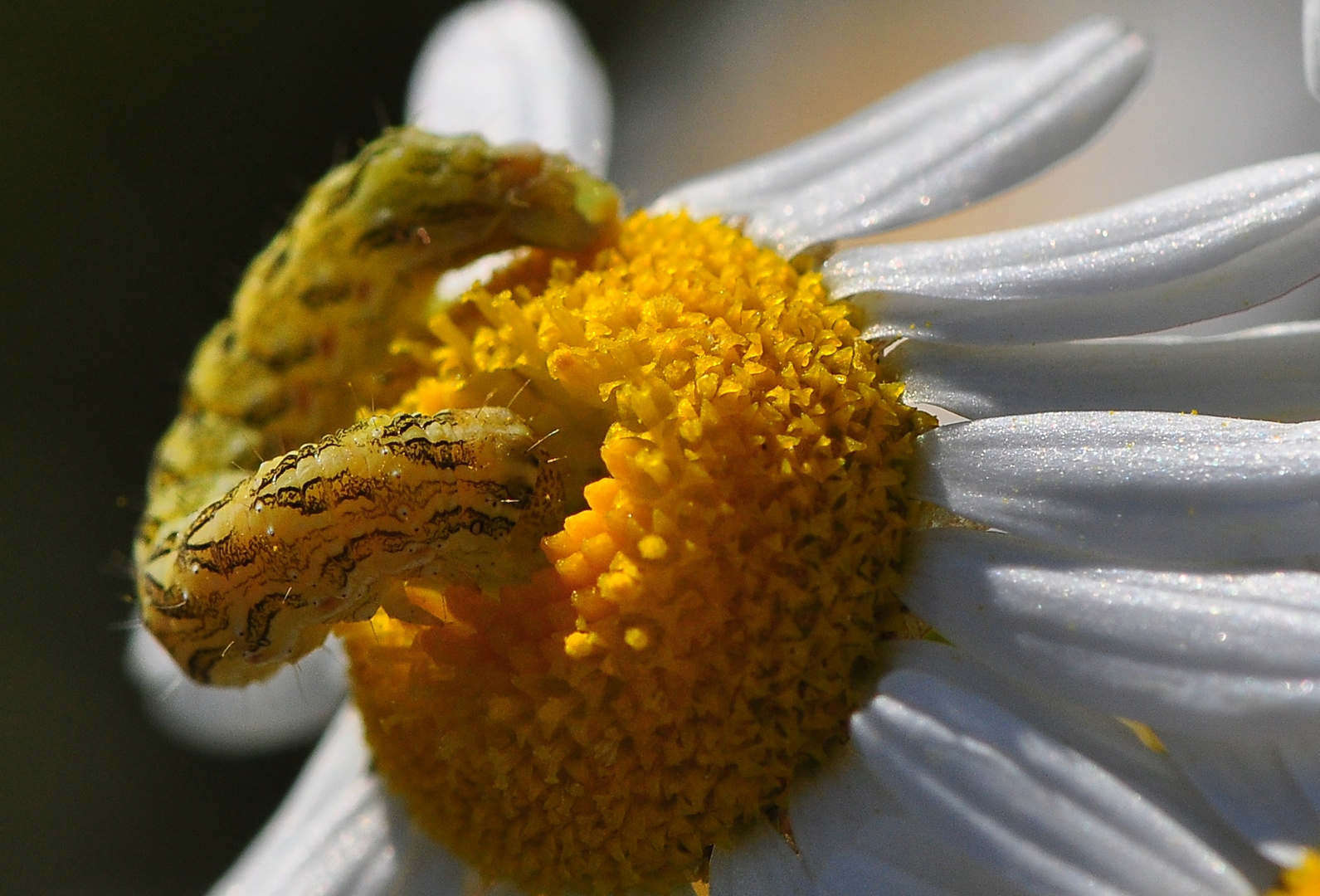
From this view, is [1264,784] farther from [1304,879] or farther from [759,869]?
[759,869]

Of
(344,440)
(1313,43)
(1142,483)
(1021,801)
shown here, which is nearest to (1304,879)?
(1021,801)

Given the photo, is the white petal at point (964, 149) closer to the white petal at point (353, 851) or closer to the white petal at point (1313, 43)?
the white petal at point (1313, 43)

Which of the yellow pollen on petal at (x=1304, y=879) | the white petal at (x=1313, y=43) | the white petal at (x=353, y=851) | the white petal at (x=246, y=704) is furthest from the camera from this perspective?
the white petal at (x=246, y=704)

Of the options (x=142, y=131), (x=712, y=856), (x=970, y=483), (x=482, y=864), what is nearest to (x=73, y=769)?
(x=142, y=131)

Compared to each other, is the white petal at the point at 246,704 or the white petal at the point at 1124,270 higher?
the white petal at the point at 1124,270

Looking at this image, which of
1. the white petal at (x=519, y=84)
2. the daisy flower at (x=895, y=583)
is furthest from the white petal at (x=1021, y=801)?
the white petal at (x=519, y=84)

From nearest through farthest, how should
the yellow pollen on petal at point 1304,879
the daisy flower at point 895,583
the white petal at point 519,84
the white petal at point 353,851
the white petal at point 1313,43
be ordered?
the yellow pollen on petal at point 1304,879 → the daisy flower at point 895,583 → the white petal at point 1313,43 → the white petal at point 353,851 → the white petal at point 519,84

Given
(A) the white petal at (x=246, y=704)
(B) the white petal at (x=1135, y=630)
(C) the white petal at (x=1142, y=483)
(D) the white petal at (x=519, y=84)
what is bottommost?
(A) the white petal at (x=246, y=704)
